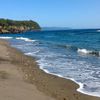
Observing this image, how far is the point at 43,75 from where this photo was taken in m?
15.4

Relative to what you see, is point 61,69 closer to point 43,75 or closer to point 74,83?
point 43,75

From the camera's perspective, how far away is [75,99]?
413 inches

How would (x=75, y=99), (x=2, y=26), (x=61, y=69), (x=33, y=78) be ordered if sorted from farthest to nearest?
(x=2, y=26), (x=61, y=69), (x=33, y=78), (x=75, y=99)

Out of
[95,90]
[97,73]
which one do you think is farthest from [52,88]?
[97,73]

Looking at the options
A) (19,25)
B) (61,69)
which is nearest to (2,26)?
(19,25)

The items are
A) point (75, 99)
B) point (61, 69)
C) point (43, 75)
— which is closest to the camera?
point (75, 99)

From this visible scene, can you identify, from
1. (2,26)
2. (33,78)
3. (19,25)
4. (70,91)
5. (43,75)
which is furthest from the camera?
(19,25)

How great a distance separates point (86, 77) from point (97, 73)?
140 centimetres

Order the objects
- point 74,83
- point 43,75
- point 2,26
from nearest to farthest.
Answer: point 74,83, point 43,75, point 2,26

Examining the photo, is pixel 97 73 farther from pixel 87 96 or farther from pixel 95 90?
pixel 87 96

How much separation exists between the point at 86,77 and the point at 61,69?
3.02m

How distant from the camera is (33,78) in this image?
14.3m

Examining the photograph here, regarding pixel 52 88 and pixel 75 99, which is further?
pixel 52 88

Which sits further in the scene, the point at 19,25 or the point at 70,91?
the point at 19,25
